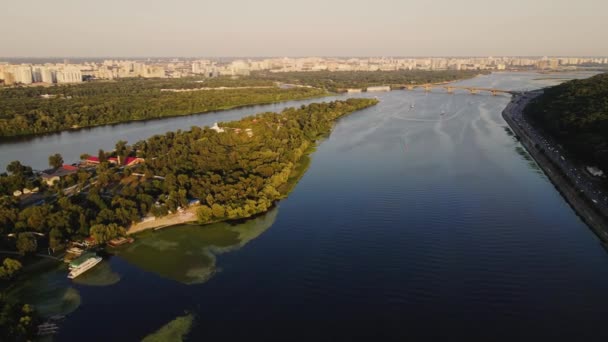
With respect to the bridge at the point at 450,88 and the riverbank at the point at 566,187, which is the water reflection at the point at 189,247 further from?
the bridge at the point at 450,88

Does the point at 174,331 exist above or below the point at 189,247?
below

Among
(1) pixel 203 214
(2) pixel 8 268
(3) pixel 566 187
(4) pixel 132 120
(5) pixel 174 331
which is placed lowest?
(5) pixel 174 331

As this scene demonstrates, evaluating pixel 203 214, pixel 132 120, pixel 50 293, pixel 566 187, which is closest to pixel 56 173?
pixel 203 214

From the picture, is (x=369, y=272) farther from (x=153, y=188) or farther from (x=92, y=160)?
(x=92, y=160)

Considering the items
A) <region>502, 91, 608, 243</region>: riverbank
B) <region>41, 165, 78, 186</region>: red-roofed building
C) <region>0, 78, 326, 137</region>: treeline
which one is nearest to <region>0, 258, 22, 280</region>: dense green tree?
<region>41, 165, 78, 186</region>: red-roofed building

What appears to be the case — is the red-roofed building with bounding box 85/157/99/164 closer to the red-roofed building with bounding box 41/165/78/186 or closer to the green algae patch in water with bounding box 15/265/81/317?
the red-roofed building with bounding box 41/165/78/186
